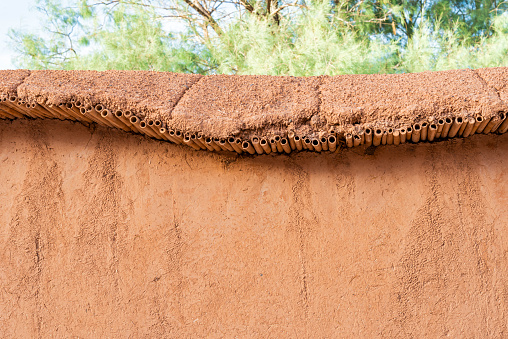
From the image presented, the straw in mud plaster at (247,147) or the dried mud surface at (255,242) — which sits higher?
the straw in mud plaster at (247,147)

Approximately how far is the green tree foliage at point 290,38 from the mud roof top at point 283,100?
4.31m

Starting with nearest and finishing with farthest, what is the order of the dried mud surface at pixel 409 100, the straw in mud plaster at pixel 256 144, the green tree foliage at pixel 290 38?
1. the dried mud surface at pixel 409 100
2. the straw in mud plaster at pixel 256 144
3. the green tree foliage at pixel 290 38

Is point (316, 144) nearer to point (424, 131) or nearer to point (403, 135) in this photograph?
point (403, 135)

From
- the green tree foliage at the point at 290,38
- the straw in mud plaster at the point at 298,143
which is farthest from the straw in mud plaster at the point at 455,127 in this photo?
the green tree foliage at the point at 290,38

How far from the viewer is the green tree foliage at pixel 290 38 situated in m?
7.41

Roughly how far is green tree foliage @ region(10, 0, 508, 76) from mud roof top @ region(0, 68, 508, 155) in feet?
14.1

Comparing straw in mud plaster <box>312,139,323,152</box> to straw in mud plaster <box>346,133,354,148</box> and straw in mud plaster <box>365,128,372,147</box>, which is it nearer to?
straw in mud plaster <box>346,133,354,148</box>

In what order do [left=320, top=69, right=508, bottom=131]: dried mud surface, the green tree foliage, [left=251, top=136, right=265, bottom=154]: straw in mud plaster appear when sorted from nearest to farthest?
1. [left=320, top=69, right=508, bottom=131]: dried mud surface
2. [left=251, top=136, right=265, bottom=154]: straw in mud plaster
3. the green tree foliage

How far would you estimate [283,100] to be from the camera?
2.85 meters

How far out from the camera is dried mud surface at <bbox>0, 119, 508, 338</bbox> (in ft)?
9.25

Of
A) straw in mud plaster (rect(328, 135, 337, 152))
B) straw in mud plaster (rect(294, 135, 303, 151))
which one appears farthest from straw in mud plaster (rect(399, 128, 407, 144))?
straw in mud plaster (rect(294, 135, 303, 151))

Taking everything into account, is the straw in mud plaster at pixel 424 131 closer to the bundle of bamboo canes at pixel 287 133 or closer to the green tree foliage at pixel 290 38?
the bundle of bamboo canes at pixel 287 133

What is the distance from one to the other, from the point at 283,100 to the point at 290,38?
5988mm

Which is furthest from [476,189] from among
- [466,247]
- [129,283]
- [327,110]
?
[129,283]
